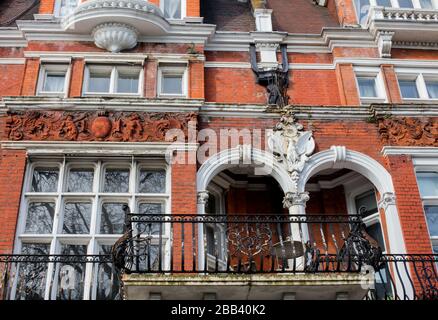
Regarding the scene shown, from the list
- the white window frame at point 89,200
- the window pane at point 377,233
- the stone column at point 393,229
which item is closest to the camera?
the white window frame at point 89,200

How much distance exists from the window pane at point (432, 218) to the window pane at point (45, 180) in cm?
821

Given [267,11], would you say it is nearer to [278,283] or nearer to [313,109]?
[313,109]

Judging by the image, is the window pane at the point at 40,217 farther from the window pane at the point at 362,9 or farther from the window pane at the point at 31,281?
the window pane at the point at 362,9

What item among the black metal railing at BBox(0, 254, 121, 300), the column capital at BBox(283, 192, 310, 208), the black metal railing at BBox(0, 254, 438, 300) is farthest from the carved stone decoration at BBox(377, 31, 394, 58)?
the black metal railing at BBox(0, 254, 121, 300)

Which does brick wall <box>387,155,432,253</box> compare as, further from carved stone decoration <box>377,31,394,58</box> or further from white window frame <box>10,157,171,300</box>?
white window frame <box>10,157,171,300</box>

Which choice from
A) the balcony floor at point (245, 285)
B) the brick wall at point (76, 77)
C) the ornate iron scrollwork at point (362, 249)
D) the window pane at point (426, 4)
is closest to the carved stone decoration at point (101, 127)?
the brick wall at point (76, 77)

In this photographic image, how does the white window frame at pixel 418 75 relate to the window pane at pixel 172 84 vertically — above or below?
above

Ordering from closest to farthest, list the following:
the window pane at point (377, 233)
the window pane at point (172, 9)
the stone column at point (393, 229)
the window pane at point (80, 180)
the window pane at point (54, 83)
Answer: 1. the stone column at point (393, 229)
2. the window pane at point (80, 180)
3. the window pane at point (377, 233)
4. the window pane at point (54, 83)
5. the window pane at point (172, 9)

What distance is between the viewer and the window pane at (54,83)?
14.4 meters

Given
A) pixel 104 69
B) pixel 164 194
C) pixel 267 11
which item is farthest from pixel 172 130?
pixel 267 11

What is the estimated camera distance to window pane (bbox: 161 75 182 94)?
14.7m

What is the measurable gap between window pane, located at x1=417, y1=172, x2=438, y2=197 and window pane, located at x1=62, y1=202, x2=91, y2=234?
741cm

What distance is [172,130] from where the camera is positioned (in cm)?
1315
